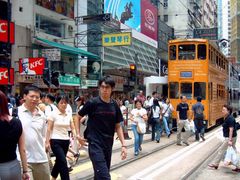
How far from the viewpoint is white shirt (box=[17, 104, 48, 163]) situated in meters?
4.80

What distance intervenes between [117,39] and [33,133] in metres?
24.5

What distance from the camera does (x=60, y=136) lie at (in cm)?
656

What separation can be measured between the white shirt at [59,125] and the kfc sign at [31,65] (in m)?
16.6

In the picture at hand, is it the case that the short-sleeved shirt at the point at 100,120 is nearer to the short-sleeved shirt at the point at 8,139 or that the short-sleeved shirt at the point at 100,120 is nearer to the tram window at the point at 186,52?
the short-sleeved shirt at the point at 8,139

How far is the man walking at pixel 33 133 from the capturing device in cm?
481

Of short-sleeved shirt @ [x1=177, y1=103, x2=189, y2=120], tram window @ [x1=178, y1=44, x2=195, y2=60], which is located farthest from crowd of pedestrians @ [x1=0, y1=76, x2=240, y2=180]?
tram window @ [x1=178, y1=44, x2=195, y2=60]

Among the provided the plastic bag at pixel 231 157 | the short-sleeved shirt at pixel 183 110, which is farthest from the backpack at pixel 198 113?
the plastic bag at pixel 231 157

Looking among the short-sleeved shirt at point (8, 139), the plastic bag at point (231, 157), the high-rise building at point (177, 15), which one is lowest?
the plastic bag at point (231, 157)

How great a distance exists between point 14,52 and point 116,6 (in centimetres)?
1821

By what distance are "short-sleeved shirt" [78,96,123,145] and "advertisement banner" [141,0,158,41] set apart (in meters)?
43.1

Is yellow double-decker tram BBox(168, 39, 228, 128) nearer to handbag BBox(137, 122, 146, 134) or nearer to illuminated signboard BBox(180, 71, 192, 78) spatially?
illuminated signboard BBox(180, 71, 192, 78)

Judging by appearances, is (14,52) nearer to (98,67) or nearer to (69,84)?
(69,84)

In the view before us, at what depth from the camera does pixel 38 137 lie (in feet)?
16.0

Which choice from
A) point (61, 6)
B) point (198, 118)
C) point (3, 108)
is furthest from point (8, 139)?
point (61, 6)
